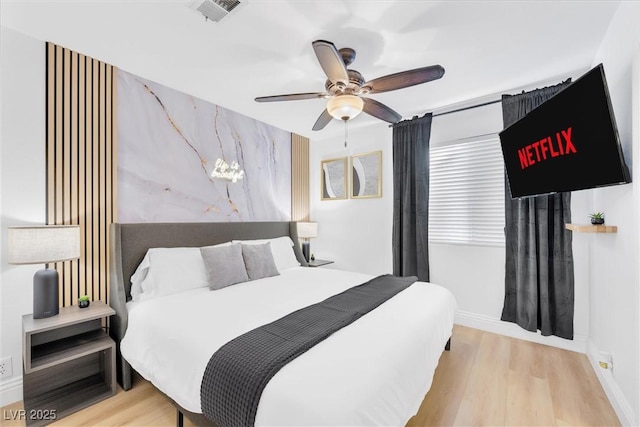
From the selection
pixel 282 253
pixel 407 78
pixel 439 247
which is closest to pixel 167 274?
pixel 282 253

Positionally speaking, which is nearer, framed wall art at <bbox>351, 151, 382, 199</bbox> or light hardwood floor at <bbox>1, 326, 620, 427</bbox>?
light hardwood floor at <bbox>1, 326, 620, 427</bbox>

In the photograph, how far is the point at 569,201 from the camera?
2676 mm

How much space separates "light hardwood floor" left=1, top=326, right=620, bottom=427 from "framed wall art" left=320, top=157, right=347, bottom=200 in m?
2.66

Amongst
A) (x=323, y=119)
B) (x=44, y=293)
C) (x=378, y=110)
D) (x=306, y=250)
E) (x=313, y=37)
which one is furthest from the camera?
(x=306, y=250)

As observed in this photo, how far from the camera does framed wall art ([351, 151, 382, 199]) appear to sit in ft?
13.4

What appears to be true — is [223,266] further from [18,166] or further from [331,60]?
[331,60]

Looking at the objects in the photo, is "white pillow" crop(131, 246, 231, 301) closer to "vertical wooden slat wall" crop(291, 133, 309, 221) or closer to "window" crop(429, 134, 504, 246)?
"vertical wooden slat wall" crop(291, 133, 309, 221)

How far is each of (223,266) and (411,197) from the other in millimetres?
2422

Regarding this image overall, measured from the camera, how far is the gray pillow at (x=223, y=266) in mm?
2611

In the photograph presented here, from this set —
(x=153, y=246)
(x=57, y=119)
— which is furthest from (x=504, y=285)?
(x=57, y=119)

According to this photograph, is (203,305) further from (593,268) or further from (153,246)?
(593,268)

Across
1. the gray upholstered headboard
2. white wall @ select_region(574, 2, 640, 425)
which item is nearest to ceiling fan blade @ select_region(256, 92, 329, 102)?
the gray upholstered headboard

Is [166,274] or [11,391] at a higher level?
[166,274]

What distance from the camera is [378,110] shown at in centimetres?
251
